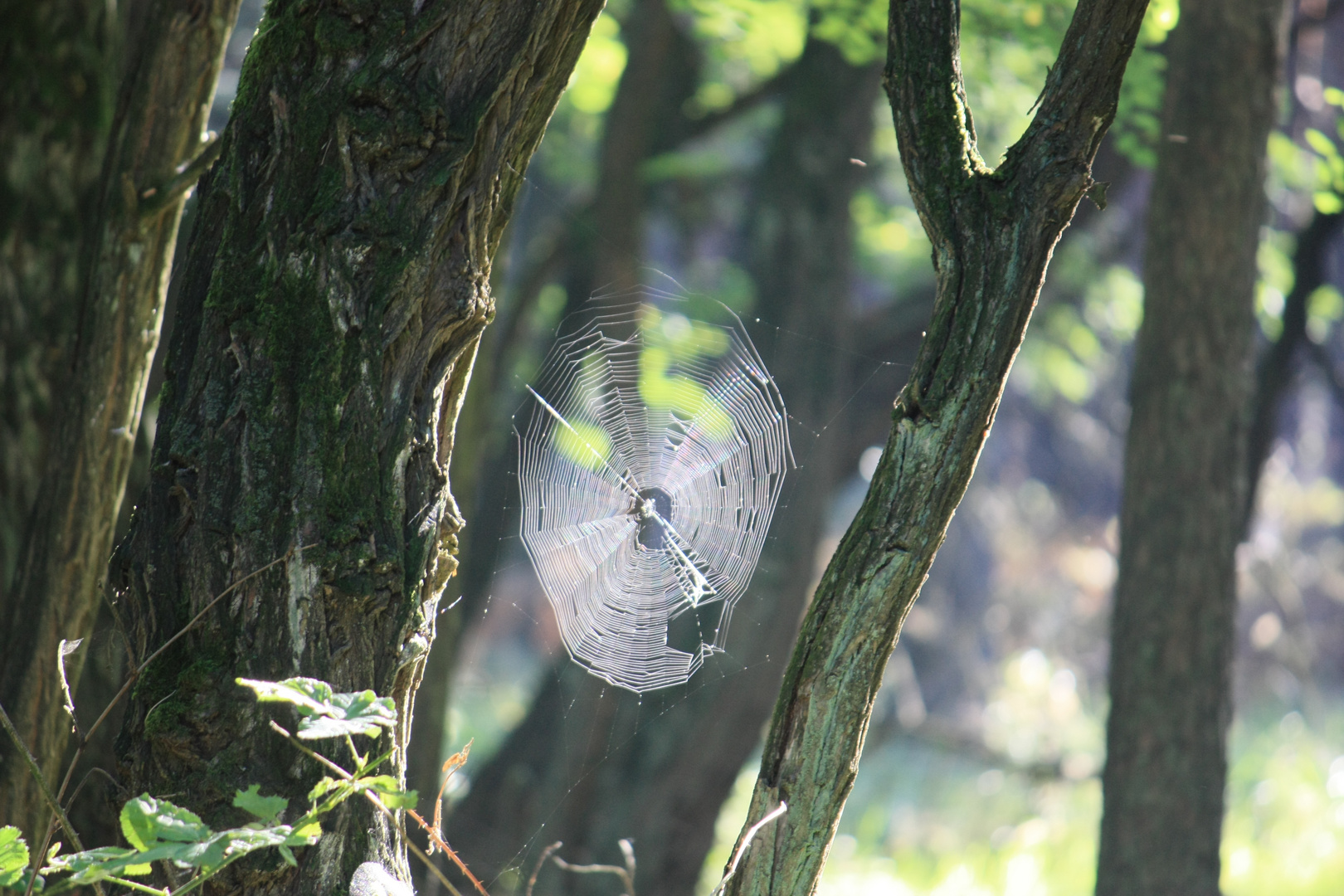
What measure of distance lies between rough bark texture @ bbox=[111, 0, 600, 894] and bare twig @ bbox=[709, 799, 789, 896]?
526 mm

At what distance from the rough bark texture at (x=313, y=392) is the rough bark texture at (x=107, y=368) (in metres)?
0.55

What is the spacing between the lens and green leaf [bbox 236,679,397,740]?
1.18 meters

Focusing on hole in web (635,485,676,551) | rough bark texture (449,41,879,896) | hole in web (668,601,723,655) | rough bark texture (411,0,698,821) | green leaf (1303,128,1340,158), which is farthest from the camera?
rough bark texture (411,0,698,821)

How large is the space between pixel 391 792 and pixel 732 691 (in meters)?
4.17

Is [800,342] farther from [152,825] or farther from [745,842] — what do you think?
[152,825]

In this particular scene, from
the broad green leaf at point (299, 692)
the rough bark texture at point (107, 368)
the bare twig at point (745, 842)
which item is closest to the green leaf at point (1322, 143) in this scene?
the bare twig at point (745, 842)

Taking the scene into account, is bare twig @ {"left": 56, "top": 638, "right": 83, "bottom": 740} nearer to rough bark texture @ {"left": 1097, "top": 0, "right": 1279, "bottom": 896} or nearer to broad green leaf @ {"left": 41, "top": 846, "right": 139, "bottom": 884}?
broad green leaf @ {"left": 41, "top": 846, "right": 139, "bottom": 884}

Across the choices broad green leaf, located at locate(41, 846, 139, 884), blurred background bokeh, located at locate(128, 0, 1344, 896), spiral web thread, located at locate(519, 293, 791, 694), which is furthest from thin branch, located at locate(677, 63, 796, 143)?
broad green leaf, located at locate(41, 846, 139, 884)

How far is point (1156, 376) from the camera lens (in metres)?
3.48

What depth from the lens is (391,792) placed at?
50.0 inches

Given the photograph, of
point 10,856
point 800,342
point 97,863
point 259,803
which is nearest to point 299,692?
point 259,803

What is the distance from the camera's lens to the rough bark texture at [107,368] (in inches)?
82.0

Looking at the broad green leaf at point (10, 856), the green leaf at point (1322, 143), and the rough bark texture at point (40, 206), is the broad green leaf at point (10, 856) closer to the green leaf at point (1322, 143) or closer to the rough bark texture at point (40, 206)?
the rough bark texture at point (40, 206)

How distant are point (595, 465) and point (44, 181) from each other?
6.93 ft
